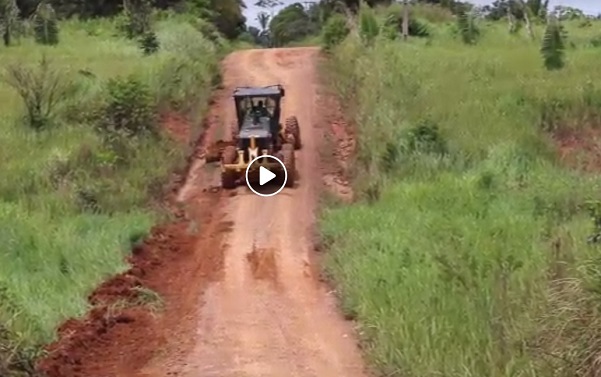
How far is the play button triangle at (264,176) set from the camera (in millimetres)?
17797

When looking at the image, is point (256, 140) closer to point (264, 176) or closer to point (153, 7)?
point (264, 176)

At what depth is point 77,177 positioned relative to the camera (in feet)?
52.9

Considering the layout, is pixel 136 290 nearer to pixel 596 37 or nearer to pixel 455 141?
pixel 455 141

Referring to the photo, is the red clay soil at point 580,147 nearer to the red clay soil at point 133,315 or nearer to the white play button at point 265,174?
the white play button at point 265,174

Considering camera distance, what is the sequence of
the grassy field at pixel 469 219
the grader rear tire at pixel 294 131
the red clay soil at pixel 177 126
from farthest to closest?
the red clay soil at pixel 177 126
the grader rear tire at pixel 294 131
the grassy field at pixel 469 219

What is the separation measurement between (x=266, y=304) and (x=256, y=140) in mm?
7000

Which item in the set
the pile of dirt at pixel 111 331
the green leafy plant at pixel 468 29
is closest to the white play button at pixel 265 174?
the pile of dirt at pixel 111 331

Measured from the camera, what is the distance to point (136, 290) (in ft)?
37.7

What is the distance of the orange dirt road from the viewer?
30.6 ft

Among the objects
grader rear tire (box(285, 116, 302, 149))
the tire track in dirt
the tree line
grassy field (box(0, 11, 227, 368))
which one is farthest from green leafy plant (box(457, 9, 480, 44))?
the tire track in dirt

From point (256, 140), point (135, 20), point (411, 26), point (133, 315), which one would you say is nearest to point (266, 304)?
point (133, 315)

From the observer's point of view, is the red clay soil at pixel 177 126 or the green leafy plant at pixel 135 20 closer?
the red clay soil at pixel 177 126

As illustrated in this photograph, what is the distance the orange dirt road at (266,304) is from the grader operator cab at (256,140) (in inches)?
14.9

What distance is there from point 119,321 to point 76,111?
10120 millimetres
